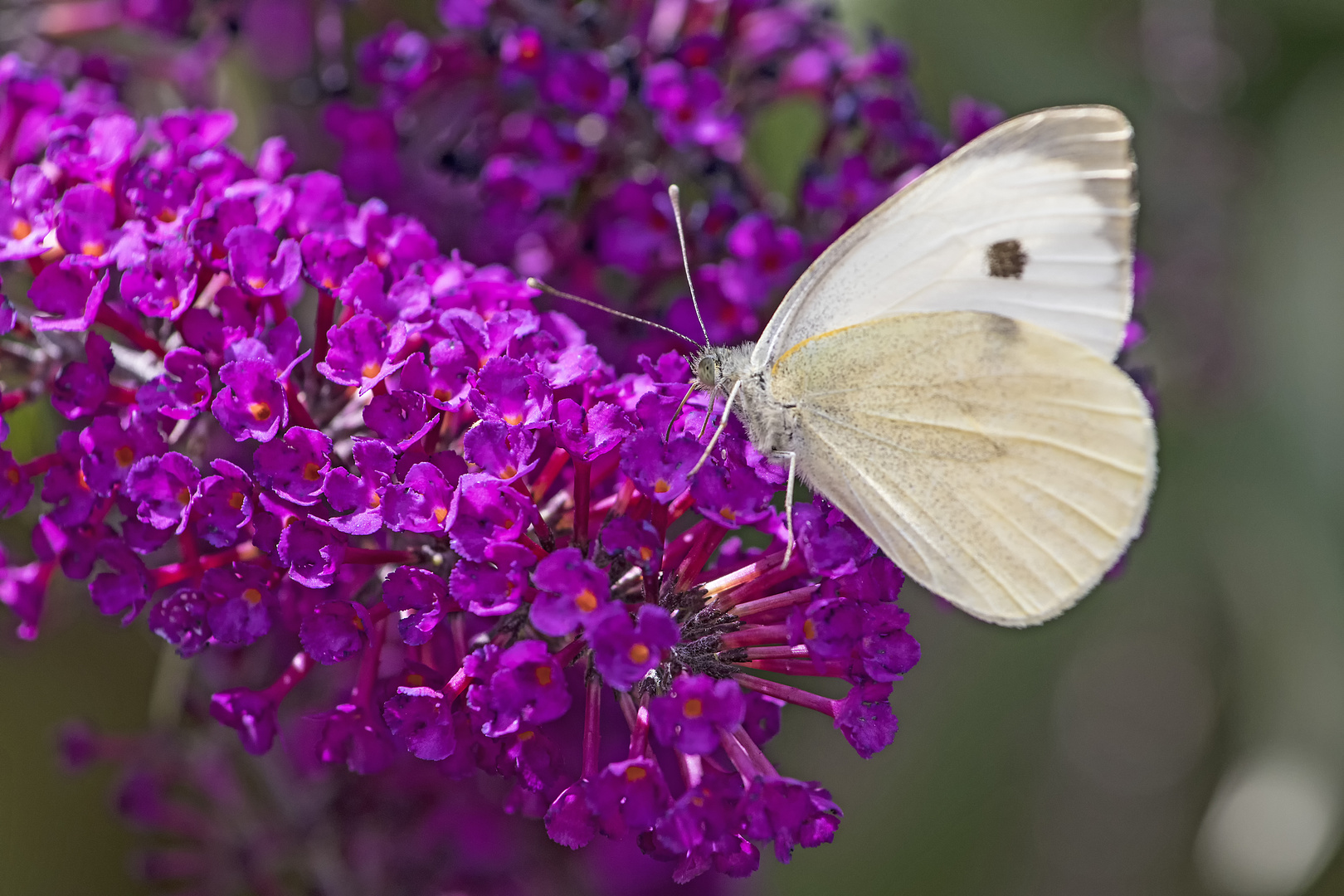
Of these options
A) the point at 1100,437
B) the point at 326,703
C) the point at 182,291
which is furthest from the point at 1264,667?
the point at 182,291

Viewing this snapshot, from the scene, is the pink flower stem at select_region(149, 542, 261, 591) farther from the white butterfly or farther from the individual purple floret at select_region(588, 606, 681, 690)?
the white butterfly

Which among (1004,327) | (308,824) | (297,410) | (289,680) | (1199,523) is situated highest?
(1004,327)

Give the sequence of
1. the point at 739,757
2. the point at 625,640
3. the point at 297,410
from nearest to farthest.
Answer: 1. the point at 625,640
2. the point at 739,757
3. the point at 297,410

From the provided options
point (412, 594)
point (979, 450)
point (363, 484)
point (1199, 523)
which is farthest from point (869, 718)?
point (1199, 523)

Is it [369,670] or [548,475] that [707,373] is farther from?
[369,670]

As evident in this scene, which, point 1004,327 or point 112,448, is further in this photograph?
point 1004,327

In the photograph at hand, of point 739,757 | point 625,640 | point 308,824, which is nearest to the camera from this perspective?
point 625,640

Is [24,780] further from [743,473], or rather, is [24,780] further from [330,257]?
[743,473]
